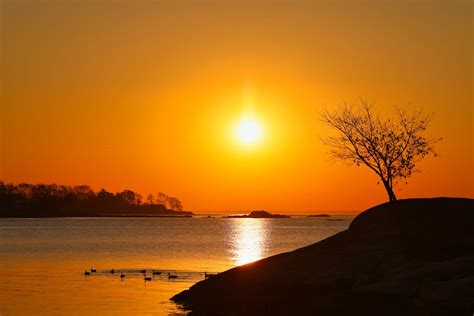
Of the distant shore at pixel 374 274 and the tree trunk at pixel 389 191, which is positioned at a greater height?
the tree trunk at pixel 389 191

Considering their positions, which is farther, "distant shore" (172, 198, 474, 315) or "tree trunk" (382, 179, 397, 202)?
"tree trunk" (382, 179, 397, 202)

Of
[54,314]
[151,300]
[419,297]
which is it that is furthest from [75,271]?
[419,297]

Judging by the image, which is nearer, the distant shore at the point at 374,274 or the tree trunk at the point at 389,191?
the distant shore at the point at 374,274

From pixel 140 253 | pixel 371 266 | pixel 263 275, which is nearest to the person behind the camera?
pixel 371 266

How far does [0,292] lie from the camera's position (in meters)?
62.4

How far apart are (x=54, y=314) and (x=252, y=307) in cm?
1415

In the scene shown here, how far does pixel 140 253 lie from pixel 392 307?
90.9 meters

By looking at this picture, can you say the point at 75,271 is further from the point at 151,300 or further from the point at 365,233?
the point at 365,233

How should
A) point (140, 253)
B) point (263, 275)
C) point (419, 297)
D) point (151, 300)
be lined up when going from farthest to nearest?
point (140, 253) < point (151, 300) < point (263, 275) < point (419, 297)

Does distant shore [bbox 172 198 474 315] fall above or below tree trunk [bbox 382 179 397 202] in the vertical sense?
below

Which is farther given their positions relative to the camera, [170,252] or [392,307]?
[170,252]

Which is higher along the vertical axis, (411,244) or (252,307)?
(411,244)

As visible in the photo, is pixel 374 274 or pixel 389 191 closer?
pixel 374 274

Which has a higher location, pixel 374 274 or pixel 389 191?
pixel 389 191
